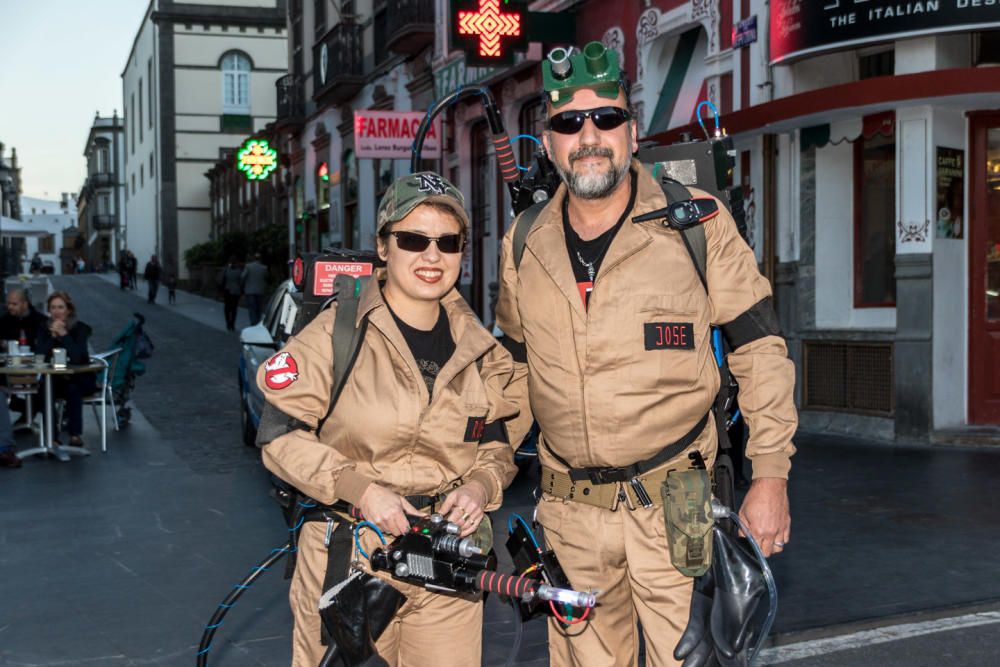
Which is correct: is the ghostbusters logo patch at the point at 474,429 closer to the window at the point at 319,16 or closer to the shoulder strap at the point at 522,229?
the shoulder strap at the point at 522,229

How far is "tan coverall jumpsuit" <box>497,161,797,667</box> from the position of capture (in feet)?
10.2

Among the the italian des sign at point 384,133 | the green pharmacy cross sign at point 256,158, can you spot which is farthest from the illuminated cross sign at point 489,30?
the green pharmacy cross sign at point 256,158

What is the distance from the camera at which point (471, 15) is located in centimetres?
1255

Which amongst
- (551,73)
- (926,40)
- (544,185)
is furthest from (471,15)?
(551,73)

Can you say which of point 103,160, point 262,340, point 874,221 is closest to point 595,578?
point 262,340

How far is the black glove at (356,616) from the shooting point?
292cm

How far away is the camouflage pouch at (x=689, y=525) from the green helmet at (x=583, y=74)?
1.12 meters

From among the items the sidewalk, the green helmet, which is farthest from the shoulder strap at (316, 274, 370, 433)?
the sidewalk

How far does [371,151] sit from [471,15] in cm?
521

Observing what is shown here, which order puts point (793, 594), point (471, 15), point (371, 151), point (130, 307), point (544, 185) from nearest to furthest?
1. point (544, 185)
2. point (793, 594)
3. point (471, 15)
4. point (371, 151)
5. point (130, 307)

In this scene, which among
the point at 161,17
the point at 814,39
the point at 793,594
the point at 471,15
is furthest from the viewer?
the point at 161,17

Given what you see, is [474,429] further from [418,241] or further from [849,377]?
[849,377]

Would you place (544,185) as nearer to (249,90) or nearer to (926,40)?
(926,40)

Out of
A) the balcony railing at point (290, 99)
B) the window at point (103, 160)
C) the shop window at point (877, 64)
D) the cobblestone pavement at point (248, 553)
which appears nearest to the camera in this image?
the cobblestone pavement at point (248, 553)
